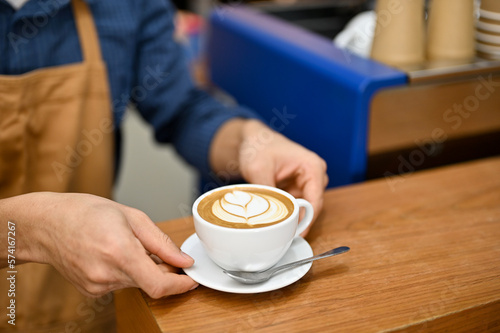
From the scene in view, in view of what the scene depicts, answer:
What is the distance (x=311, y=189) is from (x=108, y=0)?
789 millimetres

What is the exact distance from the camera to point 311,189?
0.90m

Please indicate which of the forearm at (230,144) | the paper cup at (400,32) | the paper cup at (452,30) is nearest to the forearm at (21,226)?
the forearm at (230,144)

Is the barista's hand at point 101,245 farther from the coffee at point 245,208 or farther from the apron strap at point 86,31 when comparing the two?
the apron strap at point 86,31

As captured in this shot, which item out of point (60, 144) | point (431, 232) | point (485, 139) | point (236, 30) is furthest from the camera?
point (236, 30)

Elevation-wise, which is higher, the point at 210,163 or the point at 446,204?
the point at 446,204

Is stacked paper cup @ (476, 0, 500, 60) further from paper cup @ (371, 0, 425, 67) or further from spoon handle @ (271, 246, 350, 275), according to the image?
spoon handle @ (271, 246, 350, 275)

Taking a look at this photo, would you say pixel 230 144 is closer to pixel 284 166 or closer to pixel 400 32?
pixel 284 166

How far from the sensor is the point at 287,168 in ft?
3.15

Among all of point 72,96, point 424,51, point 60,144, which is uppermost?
point 424,51

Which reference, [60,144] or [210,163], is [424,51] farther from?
[60,144]

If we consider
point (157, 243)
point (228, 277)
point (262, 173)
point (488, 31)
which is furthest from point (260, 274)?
point (488, 31)

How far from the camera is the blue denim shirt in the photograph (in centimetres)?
120

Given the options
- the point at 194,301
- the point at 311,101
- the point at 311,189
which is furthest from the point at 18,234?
the point at 311,101

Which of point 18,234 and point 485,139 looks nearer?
point 18,234
